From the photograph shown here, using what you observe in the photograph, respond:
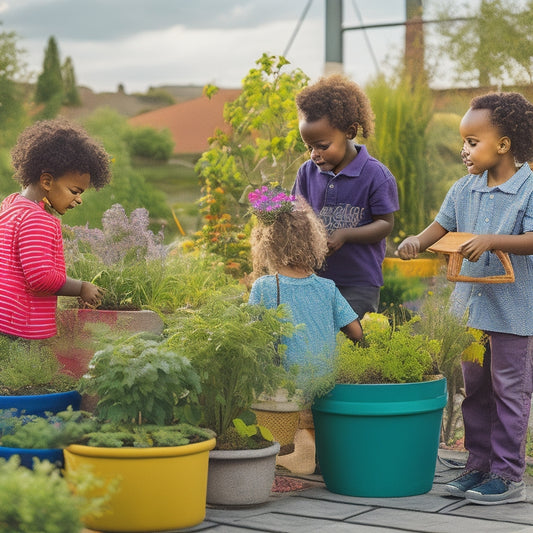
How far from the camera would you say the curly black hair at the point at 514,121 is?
409 cm

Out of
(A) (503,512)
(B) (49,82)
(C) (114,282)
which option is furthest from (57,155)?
(B) (49,82)

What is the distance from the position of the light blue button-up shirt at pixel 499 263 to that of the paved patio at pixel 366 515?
756mm

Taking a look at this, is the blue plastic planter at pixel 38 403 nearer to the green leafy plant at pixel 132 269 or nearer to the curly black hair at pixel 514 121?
the green leafy plant at pixel 132 269

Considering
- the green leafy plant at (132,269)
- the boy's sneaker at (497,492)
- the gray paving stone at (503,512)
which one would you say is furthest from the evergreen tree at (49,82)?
the gray paving stone at (503,512)

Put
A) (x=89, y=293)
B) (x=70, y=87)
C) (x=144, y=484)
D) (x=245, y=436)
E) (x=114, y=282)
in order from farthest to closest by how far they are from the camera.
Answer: (x=70, y=87)
(x=114, y=282)
(x=89, y=293)
(x=245, y=436)
(x=144, y=484)

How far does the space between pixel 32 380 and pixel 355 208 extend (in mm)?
1714

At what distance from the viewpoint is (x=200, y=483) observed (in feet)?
10.8

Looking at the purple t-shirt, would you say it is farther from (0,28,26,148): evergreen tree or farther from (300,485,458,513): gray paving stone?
(0,28,26,148): evergreen tree

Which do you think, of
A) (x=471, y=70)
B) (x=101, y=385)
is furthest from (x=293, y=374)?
(x=471, y=70)

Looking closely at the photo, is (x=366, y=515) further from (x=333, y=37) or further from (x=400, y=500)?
(x=333, y=37)

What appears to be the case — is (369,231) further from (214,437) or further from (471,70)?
(471,70)

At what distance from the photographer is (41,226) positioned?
397cm

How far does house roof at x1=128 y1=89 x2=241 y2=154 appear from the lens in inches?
457

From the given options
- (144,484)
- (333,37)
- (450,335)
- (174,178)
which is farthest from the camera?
(174,178)
